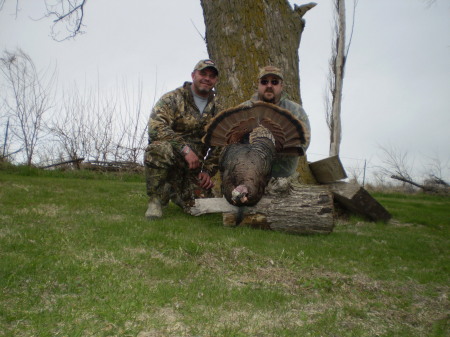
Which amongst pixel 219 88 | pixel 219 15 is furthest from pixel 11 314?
pixel 219 15

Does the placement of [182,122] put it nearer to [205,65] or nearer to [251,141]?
[205,65]

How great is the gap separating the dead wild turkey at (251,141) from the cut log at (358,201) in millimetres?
1768

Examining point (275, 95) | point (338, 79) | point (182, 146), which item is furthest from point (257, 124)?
point (338, 79)

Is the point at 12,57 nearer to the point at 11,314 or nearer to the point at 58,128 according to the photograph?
the point at 58,128

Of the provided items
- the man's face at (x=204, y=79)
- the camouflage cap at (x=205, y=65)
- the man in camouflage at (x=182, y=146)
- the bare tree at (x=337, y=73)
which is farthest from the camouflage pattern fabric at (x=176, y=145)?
the bare tree at (x=337, y=73)

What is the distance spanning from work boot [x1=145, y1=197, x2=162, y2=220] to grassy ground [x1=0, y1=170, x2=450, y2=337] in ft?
0.52

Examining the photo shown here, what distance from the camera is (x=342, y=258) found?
436 cm

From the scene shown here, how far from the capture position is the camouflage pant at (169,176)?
5543mm

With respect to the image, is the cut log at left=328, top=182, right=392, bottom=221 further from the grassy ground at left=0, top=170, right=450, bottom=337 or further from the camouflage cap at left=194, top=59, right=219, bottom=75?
the camouflage cap at left=194, top=59, right=219, bottom=75

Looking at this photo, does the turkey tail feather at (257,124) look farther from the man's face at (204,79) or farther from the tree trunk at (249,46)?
the tree trunk at (249,46)

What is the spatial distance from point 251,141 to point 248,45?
2484mm

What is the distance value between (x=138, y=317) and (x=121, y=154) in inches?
441

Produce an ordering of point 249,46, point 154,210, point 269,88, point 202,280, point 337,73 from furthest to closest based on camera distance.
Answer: point 337,73, point 249,46, point 269,88, point 154,210, point 202,280

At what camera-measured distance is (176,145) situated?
5.57 metres
